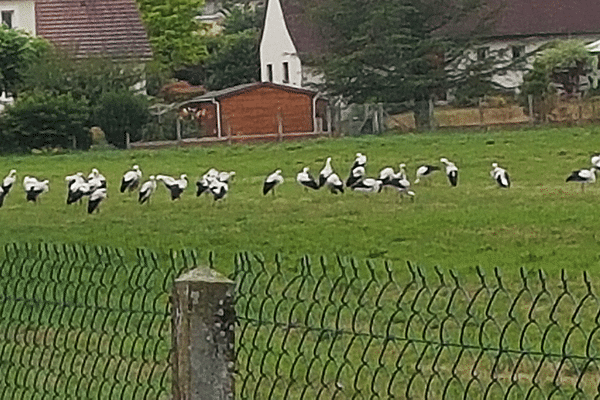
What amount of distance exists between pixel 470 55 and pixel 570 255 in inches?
1386

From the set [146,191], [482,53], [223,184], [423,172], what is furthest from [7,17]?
[223,184]

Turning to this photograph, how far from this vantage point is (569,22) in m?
58.4

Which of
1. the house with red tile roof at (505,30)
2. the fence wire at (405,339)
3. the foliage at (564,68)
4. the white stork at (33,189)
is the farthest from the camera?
the house with red tile roof at (505,30)

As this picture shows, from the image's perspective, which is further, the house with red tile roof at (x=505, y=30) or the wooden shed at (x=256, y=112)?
the house with red tile roof at (x=505, y=30)

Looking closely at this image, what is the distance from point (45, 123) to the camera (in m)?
42.6

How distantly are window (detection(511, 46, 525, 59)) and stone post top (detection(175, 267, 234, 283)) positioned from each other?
4788 cm

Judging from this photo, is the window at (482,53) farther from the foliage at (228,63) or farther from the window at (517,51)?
the foliage at (228,63)

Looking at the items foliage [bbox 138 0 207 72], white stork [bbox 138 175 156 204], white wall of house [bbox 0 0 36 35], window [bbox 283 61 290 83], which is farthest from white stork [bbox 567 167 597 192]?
foliage [bbox 138 0 207 72]

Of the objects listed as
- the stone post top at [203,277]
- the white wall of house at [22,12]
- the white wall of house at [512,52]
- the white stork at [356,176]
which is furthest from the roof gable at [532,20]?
the stone post top at [203,277]

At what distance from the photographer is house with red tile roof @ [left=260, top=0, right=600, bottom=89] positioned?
56438mm

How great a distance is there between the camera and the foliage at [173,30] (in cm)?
6538

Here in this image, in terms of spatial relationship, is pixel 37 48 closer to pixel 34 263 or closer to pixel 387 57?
pixel 387 57

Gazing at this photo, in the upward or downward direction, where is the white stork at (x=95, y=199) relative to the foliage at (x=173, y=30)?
downward

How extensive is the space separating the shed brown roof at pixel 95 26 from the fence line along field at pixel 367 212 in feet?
61.1
